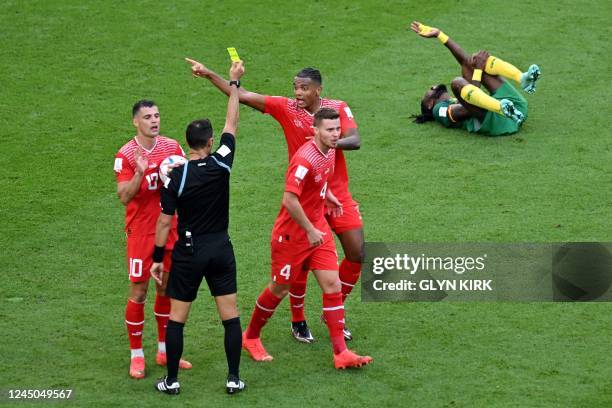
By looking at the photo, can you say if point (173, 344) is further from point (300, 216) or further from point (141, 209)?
point (300, 216)

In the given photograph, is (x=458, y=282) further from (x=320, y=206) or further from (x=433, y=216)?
(x=320, y=206)

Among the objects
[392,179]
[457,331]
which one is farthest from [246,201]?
[457,331]

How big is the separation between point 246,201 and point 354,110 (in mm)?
2624

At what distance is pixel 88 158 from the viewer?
13.3 m

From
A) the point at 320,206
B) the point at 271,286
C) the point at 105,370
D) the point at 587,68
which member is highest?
the point at 587,68

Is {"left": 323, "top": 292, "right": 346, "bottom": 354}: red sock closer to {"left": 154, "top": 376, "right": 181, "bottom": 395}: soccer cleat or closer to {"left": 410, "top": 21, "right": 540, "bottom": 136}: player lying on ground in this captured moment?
{"left": 154, "top": 376, "right": 181, "bottom": 395}: soccer cleat

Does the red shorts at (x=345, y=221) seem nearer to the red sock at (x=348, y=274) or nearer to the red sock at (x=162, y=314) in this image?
the red sock at (x=348, y=274)

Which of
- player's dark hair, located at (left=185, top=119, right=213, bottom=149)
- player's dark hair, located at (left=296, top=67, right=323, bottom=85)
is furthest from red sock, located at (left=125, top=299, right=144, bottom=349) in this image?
player's dark hair, located at (left=296, top=67, right=323, bottom=85)

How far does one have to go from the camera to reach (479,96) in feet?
43.7

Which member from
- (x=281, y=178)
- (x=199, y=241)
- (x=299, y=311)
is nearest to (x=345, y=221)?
(x=299, y=311)

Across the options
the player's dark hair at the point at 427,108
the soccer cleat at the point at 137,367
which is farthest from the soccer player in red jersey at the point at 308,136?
the player's dark hair at the point at 427,108

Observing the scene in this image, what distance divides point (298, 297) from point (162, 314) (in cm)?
123

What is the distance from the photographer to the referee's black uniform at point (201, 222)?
27.5 feet

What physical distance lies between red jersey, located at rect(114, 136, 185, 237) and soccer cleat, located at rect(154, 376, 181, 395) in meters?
1.22
